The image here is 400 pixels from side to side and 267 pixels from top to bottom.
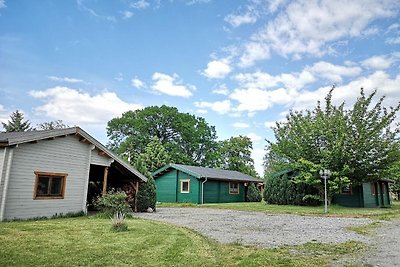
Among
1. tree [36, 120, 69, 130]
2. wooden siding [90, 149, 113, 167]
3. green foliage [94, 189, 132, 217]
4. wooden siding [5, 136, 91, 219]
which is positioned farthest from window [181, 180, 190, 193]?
tree [36, 120, 69, 130]

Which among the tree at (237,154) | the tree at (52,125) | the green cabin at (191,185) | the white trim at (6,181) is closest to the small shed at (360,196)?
the green cabin at (191,185)

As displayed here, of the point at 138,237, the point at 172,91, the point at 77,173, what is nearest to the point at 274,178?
the point at 172,91

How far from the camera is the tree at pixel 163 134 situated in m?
45.6

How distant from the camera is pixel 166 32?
16.6m

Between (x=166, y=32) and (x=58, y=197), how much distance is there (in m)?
9.94

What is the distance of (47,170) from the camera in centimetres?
1212

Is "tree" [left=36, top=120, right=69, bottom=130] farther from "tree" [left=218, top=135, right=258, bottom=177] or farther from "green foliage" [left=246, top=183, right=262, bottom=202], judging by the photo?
"green foliage" [left=246, top=183, right=262, bottom=202]

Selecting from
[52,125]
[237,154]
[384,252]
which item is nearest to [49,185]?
[384,252]

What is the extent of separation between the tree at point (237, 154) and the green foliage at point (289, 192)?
2518 cm

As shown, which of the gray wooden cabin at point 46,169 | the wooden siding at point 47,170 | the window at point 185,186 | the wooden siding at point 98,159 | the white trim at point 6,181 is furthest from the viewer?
the window at point 185,186

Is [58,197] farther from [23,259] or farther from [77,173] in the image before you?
[23,259]

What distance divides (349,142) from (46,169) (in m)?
18.5

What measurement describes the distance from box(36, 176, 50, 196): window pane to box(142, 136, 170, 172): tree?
92.9ft

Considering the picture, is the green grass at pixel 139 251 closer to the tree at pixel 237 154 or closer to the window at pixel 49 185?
the window at pixel 49 185
